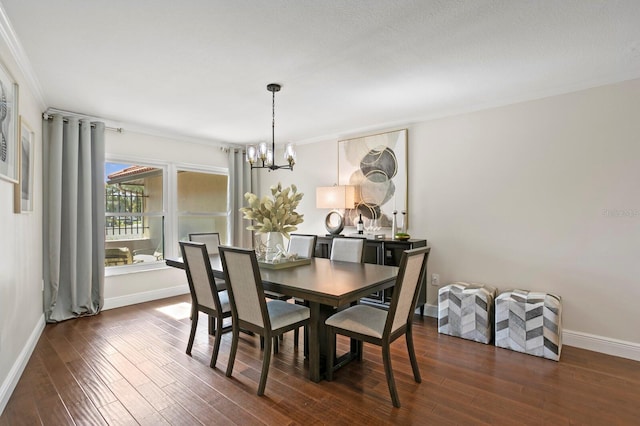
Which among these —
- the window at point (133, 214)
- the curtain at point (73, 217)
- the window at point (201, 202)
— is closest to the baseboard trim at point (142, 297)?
the curtain at point (73, 217)

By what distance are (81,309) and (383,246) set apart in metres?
3.52

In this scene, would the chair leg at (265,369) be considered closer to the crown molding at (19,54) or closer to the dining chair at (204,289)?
the dining chair at (204,289)

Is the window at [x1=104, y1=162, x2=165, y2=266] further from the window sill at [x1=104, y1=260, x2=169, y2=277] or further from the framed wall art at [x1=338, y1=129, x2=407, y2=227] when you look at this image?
the framed wall art at [x1=338, y1=129, x2=407, y2=227]

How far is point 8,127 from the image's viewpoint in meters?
2.18

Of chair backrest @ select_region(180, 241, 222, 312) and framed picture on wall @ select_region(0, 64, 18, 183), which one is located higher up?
framed picture on wall @ select_region(0, 64, 18, 183)

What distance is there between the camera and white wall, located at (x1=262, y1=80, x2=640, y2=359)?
2.84m

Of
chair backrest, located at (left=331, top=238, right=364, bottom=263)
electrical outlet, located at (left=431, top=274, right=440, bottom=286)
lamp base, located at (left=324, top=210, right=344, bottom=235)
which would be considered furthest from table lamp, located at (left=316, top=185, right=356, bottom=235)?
electrical outlet, located at (left=431, top=274, right=440, bottom=286)

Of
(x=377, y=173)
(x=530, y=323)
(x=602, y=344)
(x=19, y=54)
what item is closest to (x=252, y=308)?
(x=530, y=323)

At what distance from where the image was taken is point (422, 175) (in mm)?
4004

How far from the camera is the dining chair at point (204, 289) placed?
2.60 meters

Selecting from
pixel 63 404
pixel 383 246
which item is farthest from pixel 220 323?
pixel 383 246

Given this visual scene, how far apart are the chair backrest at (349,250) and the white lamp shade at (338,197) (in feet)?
3.20

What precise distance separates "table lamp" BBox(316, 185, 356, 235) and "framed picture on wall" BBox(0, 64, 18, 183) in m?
3.09

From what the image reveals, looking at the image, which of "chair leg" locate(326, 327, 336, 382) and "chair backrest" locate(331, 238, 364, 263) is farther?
"chair backrest" locate(331, 238, 364, 263)
